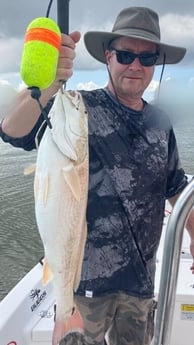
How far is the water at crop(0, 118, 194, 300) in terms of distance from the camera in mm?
6953

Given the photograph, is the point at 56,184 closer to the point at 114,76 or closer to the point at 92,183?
the point at 92,183

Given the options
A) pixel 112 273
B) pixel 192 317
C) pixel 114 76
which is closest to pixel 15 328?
pixel 112 273

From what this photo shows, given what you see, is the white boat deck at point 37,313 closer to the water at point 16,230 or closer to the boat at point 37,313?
the boat at point 37,313

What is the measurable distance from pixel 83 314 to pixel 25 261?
5375 millimetres

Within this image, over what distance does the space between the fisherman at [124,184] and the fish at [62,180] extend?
0.50 meters

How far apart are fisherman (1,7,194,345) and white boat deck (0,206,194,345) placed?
0.60 m

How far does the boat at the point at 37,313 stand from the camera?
255 cm

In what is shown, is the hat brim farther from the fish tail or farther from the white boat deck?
the white boat deck

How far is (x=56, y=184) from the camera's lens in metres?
1.37

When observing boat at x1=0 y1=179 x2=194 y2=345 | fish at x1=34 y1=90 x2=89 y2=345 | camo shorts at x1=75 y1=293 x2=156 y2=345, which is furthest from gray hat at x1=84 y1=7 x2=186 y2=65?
camo shorts at x1=75 y1=293 x2=156 y2=345

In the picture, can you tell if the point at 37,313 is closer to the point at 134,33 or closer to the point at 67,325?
the point at 67,325

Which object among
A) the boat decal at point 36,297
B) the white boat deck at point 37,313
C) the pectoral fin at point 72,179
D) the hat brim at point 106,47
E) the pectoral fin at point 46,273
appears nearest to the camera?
the pectoral fin at point 72,179

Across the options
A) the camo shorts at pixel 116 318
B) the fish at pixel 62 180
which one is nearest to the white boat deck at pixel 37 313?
the camo shorts at pixel 116 318

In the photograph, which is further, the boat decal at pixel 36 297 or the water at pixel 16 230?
the water at pixel 16 230
